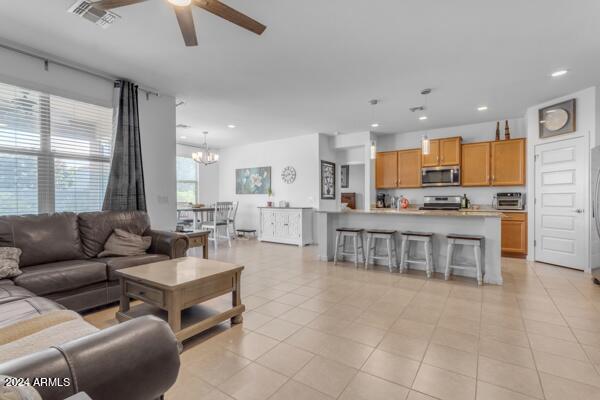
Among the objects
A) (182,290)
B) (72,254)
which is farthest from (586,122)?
(72,254)

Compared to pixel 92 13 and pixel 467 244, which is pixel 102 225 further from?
pixel 467 244

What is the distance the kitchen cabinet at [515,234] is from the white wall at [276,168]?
3.71m

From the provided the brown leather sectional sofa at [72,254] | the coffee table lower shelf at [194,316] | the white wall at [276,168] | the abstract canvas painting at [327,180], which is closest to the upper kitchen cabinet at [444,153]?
the abstract canvas painting at [327,180]

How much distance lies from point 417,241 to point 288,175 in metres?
3.74

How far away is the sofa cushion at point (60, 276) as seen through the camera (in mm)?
2338

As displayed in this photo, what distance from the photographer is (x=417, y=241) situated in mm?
4363

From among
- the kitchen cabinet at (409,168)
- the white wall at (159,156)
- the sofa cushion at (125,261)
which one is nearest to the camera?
the sofa cushion at (125,261)

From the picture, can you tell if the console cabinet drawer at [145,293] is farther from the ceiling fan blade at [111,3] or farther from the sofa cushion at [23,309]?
the ceiling fan blade at [111,3]

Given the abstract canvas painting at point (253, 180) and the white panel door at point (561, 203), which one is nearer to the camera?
the white panel door at point (561, 203)

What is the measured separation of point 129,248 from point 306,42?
2895 millimetres

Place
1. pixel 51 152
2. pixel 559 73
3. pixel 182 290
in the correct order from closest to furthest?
pixel 182 290
pixel 51 152
pixel 559 73

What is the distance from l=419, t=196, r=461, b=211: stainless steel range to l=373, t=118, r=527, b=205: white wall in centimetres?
15

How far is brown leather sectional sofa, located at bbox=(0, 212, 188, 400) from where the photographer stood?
787 millimetres

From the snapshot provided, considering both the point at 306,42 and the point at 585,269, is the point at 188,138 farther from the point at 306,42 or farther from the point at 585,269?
the point at 585,269
